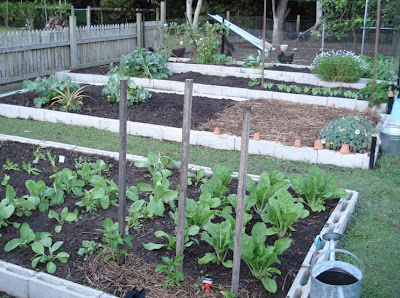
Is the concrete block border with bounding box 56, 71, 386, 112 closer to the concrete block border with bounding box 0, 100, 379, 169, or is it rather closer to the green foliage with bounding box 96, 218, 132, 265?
the concrete block border with bounding box 0, 100, 379, 169

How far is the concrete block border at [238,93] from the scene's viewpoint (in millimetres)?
9016

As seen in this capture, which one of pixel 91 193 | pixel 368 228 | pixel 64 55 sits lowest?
pixel 368 228

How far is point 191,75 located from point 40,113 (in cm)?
437

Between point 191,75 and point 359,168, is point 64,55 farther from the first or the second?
point 359,168

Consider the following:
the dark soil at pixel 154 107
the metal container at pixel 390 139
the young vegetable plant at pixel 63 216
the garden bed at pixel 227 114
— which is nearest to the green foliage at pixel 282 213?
the young vegetable plant at pixel 63 216

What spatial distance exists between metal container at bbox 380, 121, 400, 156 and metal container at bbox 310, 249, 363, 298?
4.11 m

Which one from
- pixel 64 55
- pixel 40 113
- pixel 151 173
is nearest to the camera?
pixel 151 173

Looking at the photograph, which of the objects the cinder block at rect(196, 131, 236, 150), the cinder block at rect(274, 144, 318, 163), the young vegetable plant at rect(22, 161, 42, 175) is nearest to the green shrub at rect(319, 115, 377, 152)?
the cinder block at rect(274, 144, 318, 163)

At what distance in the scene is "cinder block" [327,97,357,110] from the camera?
8961 mm

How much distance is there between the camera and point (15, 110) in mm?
8422

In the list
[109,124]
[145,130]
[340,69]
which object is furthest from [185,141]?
[340,69]

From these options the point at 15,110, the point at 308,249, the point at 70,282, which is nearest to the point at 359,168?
the point at 308,249

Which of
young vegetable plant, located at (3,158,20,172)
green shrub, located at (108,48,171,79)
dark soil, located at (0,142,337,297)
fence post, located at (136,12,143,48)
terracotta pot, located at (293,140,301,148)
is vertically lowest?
dark soil, located at (0,142,337,297)

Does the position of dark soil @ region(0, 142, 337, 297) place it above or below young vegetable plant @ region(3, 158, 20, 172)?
below
